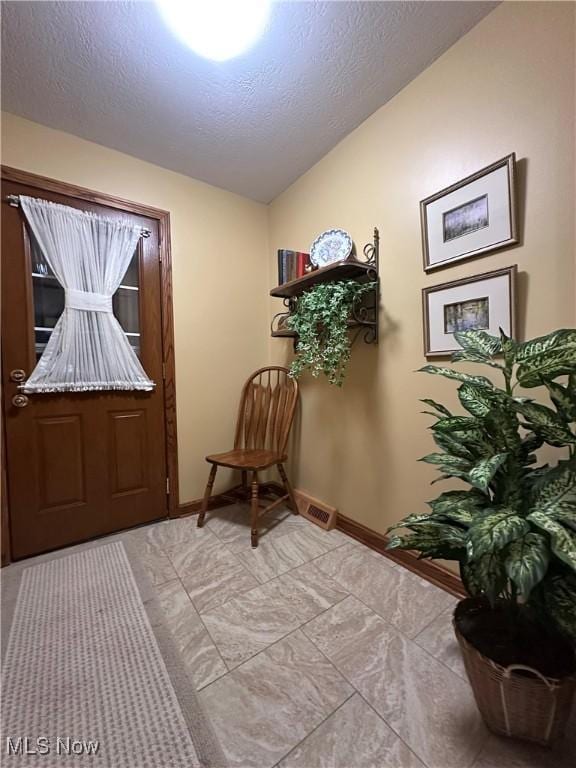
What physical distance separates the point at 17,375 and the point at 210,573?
57.6 inches

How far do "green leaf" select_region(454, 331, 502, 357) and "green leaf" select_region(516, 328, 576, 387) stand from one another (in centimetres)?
10

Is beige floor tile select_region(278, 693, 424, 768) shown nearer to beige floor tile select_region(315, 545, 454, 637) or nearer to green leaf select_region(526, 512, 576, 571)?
beige floor tile select_region(315, 545, 454, 637)

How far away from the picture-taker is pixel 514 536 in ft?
2.08

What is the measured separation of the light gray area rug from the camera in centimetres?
79

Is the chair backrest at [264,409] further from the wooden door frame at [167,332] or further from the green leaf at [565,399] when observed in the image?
the green leaf at [565,399]

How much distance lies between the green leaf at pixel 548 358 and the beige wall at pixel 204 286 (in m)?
1.86

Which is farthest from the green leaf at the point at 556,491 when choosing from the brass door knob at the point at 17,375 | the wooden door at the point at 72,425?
the brass door knob at the point at 17,375

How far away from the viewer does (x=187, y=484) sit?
2.11m

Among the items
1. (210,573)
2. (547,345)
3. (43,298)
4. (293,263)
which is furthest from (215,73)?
(210,573)

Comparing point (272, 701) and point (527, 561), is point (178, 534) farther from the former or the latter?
point (527, 561)

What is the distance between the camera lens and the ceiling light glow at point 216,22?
1.10 m

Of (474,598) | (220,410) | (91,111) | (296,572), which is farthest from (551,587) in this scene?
(91,111)

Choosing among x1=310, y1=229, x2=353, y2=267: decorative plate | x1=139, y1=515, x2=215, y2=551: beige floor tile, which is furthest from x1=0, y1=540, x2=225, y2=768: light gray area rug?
x1=310, y1=229, x2=353, y2=267: decorative plate

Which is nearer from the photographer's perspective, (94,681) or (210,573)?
(94,681)
